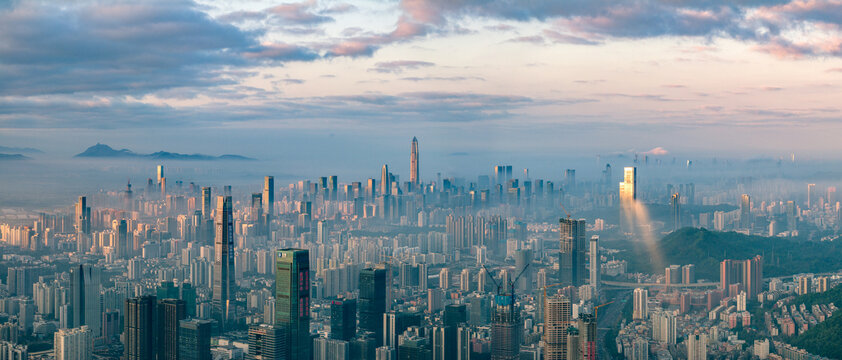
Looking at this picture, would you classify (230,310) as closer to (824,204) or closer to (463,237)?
(463,237)

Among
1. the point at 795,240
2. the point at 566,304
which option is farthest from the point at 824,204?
the point at 566,304

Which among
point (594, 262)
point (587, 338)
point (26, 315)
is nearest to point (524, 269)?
point (594, 262)

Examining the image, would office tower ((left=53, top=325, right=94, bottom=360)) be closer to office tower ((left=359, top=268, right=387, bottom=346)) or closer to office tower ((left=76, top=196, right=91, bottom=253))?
office tower ((left=76, top=196, right=91, bottom=253))

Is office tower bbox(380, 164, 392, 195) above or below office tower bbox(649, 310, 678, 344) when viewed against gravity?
above

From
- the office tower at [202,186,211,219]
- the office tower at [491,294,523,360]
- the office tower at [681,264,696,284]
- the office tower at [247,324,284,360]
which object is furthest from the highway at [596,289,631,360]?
the office tower at [202,186,211,219]

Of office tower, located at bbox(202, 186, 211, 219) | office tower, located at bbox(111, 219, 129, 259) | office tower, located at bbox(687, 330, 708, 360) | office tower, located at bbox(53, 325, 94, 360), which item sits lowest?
office tower, located at bbox(687, 330, 708, 360)

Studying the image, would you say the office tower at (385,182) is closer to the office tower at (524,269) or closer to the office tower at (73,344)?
the office tower at (524,269)

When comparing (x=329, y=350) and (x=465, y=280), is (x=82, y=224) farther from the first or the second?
(x=465, y=280)
